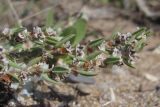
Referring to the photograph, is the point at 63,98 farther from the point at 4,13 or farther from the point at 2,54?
the point at 4,13

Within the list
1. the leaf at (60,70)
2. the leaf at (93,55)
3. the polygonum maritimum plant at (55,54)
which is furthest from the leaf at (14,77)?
the leaf at (93,55)

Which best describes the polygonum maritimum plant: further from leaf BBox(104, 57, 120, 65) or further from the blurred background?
the blurred background

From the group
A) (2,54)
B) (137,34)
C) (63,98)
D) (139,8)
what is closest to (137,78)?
(63,98)

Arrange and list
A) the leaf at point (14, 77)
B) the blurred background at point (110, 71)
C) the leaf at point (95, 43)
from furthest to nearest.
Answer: the blurred background at point (110, 71), the leaf at point (95, 43), the leaf at point (14, 77)

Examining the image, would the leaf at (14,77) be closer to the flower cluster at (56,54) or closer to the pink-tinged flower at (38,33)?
the flower cluster at (56,54)

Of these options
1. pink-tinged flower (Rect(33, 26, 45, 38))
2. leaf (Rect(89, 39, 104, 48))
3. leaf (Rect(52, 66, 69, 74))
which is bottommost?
→ leaf (Rect(52, 66, 69, 74))

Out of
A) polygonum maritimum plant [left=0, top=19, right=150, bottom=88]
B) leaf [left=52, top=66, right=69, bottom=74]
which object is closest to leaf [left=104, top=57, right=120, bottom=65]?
polygonum maritimum plant [left=0, top=19, right=150, bottom=88]

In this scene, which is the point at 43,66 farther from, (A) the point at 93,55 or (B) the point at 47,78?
(A) the point at 93,55
